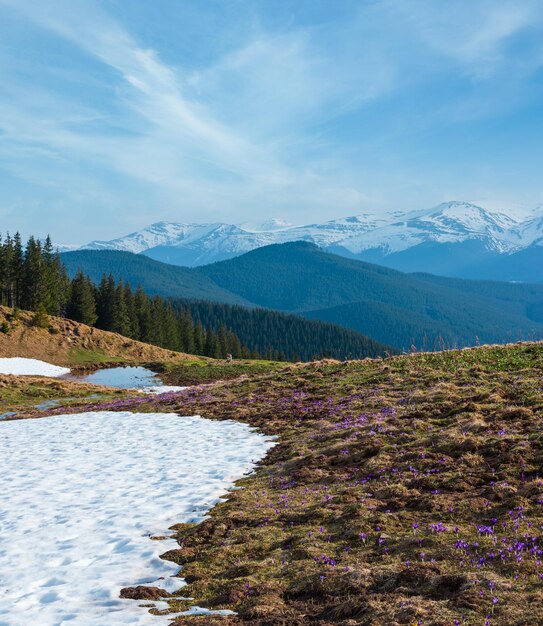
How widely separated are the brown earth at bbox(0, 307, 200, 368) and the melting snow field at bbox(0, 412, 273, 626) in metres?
51.4

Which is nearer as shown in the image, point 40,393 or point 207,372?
point 40,393

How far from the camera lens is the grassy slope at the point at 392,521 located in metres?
6.81

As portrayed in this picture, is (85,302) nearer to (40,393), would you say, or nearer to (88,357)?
(88,357)

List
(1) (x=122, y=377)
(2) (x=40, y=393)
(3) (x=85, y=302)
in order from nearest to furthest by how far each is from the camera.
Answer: (2) (x=40, y=393) → (1) (x=122, y=377) → (3) (x=85, y=302)

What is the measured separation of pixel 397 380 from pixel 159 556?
1767cm

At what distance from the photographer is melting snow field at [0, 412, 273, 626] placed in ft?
27.0

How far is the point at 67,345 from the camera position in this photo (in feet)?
253

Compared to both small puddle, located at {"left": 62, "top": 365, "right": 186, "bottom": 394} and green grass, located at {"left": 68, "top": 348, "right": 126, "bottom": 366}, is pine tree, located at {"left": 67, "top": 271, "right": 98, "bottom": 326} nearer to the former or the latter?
green grass, located at {"left": 68, "top": 348, "right": 126, "bottom": 366}

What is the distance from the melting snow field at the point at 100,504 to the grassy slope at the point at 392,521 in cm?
101

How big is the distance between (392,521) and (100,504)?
7.71m

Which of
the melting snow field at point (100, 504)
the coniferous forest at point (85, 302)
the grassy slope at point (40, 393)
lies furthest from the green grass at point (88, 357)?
the melting snow field at point (100, 504)

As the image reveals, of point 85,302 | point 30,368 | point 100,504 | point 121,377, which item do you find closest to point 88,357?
point 30,368

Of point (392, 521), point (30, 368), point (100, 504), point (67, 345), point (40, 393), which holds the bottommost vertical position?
point (40, 393)

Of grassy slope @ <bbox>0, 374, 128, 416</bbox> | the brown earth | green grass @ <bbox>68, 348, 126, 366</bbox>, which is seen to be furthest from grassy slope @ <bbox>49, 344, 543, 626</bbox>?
the brown earth
